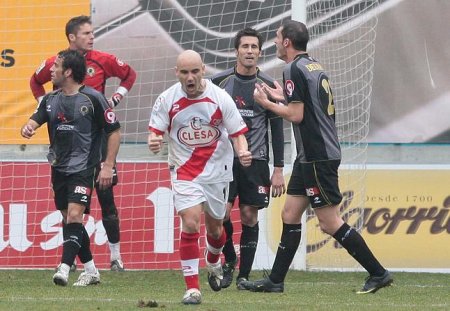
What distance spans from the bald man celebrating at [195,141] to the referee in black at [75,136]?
1.65m

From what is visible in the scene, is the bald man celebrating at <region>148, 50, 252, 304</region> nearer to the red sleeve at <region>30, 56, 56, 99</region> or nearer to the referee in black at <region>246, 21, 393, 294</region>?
the referee in black at <region>246, 21, 393, 294</region>

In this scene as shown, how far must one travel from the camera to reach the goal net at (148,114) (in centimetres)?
1303

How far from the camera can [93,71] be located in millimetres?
11773

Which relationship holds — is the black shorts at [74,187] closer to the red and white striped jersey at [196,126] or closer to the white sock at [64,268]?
the white sock at [64,268]

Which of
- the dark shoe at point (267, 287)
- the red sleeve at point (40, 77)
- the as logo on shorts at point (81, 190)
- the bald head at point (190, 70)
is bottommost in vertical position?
the dark shoe at point (267, 287)

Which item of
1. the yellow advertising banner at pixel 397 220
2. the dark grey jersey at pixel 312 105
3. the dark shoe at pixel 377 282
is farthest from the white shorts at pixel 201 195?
the yellow advertising banner at pixel 397 220

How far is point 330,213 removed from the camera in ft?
30.1

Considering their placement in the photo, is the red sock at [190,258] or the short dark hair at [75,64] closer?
the red sock at [190,258]

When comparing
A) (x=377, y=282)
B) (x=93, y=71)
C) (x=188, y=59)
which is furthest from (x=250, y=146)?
(x=93, y=71)

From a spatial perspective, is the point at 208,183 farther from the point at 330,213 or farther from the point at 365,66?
the point at 365,66

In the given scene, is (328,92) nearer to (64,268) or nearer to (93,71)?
(64,268)

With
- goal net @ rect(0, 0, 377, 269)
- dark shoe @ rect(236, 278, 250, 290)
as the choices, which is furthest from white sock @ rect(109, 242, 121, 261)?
dark shoe @ rect(236, 278, 250, 290)

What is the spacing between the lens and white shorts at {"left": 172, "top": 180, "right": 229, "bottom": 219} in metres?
8.45

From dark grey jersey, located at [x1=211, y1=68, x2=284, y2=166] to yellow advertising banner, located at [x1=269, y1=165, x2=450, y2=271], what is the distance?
283 cm
